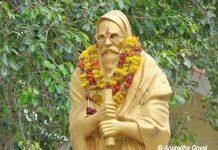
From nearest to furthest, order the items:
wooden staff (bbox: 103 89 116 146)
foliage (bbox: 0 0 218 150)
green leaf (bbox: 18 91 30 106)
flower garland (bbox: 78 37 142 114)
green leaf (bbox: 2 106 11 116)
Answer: wooden staff (bbox: 103 89 116 146) → flower garland (bbox: 78 37 142 114) → green leaf (bbox: 18 91 30 106) → foliage (bbox: 0 0 218 150) → green leaf (bbox: 2 106 11 116)

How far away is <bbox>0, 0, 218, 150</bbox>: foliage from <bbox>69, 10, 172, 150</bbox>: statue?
999mm

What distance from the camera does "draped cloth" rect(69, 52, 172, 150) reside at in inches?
201

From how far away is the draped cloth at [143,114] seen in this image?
5098 mm

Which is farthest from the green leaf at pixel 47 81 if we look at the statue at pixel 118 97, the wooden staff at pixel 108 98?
the wooden staff at pixel 108 98

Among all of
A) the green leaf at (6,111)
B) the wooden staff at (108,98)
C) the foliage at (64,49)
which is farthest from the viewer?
the green leaf at (6,111)

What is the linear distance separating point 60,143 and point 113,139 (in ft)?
12.1

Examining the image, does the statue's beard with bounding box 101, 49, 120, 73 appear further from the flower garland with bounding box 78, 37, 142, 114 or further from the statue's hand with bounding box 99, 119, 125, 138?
the statue's hand with bounding box 99, 119, 125, 138

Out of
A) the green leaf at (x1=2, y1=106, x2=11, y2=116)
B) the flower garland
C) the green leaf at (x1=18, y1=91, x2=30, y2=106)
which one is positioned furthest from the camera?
the green leaf at (x1=2, y1=106, x2=11, y2=116)

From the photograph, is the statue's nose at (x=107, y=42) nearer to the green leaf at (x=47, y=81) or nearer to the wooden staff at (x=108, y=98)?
the wooden staff at (x=108, y=98)

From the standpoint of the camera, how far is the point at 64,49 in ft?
21.5

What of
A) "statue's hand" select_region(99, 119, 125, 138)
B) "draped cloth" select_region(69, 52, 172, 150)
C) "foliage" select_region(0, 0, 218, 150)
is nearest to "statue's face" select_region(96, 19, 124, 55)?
"draped cloth" select_region(69, 52, 172, 150)

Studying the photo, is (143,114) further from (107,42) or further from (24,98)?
(24,98)

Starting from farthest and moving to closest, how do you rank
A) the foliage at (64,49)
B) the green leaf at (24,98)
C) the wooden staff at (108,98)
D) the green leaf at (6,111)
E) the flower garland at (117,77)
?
the green leaf at (6,111)
the foliage at (64,49)
the green leaf at (24,98)
the flower garland at (117,77)
the wooden staff at (108,98)

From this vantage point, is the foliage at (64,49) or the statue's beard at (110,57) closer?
the statue's beard at (110,57)
